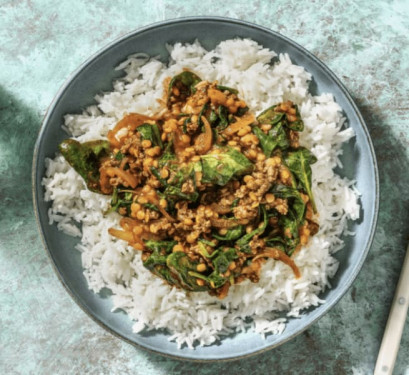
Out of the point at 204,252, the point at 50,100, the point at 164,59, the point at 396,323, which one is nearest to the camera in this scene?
the point at 204,252

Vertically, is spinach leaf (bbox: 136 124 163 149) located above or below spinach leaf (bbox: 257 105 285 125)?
below

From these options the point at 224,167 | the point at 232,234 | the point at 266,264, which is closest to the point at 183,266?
the point at 232,234

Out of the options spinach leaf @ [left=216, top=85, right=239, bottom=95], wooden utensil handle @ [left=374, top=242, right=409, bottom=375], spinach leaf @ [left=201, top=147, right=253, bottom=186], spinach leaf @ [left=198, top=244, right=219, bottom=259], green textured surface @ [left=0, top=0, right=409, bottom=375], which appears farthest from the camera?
green textured surface @ [left=0, top=0, right=409, bottom=375]

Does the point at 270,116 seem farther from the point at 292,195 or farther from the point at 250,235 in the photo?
the point at 250,235

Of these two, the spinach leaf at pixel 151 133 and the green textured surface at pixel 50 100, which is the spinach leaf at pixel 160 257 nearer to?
the spinach leaf at pixel 151 133

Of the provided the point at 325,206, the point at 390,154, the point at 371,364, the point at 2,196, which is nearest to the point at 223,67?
the point at 325,206

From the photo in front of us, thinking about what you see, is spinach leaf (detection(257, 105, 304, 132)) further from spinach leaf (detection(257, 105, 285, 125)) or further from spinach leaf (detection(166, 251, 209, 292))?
spinach leaf (detection(166, 251, 209, 292))

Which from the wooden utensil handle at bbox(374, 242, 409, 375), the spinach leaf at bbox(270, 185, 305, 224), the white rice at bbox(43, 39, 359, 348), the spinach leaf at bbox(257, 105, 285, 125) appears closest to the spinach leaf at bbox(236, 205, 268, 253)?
the spinach leaf at bbox(270, 185, 305, 224)
